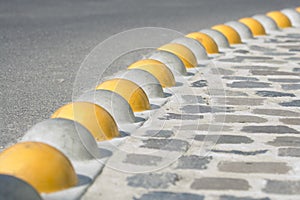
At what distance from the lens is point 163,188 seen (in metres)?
3.95

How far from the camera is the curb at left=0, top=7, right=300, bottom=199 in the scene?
3.81 m

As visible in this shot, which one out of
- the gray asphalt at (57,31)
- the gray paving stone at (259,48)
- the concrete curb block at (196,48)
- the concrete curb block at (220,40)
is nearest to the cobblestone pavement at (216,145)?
the concrete curb block at (196,48)

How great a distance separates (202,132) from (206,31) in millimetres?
4259

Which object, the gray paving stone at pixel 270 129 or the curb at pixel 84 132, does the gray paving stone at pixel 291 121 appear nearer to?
the gray paving stone at pixel 270 129

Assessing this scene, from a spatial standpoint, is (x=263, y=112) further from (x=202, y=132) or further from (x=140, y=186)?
(x=140, y=186)

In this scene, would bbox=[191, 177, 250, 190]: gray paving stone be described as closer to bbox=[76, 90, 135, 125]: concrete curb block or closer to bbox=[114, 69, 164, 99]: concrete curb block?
bbox=[76, 90, 135, 125]: concrete curb block

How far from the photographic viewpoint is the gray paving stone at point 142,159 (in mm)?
4379

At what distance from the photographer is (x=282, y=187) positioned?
399 cm

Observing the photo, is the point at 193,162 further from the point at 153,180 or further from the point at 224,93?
the point at 224,93

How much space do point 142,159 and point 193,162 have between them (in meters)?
0.29

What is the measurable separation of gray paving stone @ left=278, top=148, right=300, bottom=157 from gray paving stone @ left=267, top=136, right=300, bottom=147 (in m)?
0.10

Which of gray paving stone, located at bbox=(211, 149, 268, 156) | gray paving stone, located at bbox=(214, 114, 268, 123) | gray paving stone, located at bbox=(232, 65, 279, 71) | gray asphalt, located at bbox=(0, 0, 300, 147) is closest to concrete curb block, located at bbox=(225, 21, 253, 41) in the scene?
gray asphalt, located at bbox=(0, 0, 300, 147)

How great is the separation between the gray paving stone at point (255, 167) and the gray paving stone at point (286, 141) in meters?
0.42

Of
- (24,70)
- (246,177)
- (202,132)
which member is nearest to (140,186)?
(246,177)
